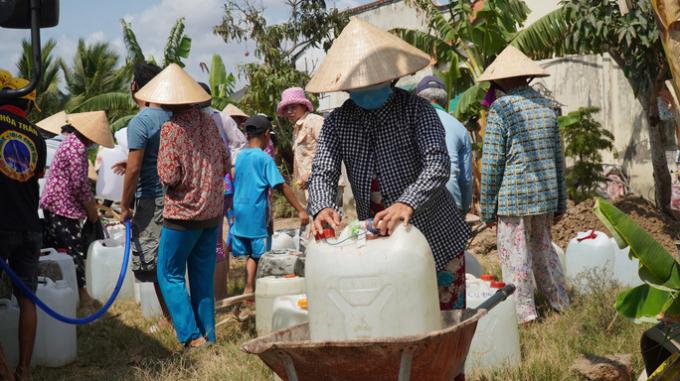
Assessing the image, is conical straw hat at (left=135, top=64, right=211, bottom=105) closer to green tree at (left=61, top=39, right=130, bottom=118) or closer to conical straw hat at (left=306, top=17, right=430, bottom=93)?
conical straw hat at (left=306, top=17, right=430, bottom=93)

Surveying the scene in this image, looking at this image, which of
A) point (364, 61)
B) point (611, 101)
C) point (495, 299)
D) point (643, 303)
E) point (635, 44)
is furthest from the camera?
point (611, 101)

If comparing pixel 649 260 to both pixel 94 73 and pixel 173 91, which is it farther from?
pixel 94 73

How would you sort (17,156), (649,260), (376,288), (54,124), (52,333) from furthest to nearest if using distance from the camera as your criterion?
(54,124) < (52,333) < (17,156) < (649,260) < (376,288)

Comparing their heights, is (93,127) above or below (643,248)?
above

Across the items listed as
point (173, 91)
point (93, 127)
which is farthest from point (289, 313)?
point (93, 127)

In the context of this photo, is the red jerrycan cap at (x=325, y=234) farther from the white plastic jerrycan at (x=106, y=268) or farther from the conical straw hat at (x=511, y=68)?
the white plastic jerrycan at (x=106, y=268)

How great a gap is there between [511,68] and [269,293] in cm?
237

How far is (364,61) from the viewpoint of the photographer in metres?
3.54

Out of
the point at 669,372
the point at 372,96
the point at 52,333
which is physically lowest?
the point at 52,333

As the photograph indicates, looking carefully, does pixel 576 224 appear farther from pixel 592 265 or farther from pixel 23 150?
pixel 23 150

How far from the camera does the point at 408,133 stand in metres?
3.60

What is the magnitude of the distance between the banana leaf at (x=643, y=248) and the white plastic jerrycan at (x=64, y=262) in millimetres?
4668

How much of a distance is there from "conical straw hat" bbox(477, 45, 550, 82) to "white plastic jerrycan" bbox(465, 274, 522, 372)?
5.79ft

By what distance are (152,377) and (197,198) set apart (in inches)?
46.3
